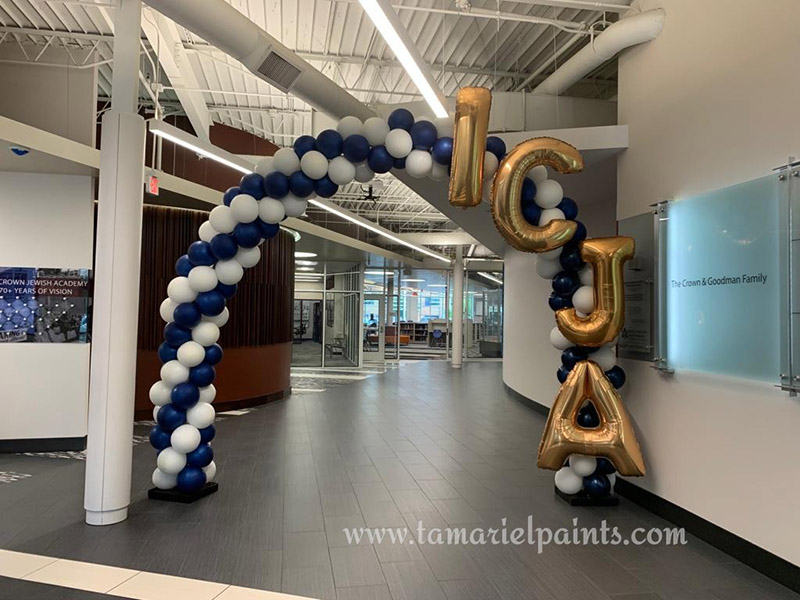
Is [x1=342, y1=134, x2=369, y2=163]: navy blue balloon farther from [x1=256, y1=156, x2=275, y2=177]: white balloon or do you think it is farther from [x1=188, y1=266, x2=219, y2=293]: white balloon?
[x1=188, y1=266, x2=219, y2=293]: white balloon

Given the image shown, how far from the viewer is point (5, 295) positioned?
20.4 feet

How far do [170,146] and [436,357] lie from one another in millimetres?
13232

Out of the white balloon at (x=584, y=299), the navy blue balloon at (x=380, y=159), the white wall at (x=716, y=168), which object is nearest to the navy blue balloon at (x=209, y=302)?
the navy blue balloon at (x=380, y=159)

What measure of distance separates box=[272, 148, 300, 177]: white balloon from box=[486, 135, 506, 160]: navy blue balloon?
1.59 m

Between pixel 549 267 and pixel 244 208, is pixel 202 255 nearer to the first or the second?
pixel 244 208

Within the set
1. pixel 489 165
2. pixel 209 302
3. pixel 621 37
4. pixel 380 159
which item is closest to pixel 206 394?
pixel 209 302

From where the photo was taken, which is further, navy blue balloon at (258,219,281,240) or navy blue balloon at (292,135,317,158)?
navy blue balloon at (258,219,281,240)

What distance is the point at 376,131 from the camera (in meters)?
4.63

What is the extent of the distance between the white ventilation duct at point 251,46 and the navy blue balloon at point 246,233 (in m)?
1.31

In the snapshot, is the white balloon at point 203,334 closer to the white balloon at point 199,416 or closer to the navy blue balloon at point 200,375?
the navy blue balloon at point 200,375

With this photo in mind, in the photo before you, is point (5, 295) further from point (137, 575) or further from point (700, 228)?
point (700, 228)

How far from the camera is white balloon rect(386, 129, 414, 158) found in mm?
4543

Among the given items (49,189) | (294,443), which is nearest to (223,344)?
(294,443)

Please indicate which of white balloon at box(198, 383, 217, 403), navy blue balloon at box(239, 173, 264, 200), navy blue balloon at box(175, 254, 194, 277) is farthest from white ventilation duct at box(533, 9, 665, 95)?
white balloon at box(198, 383, 217, 403)
